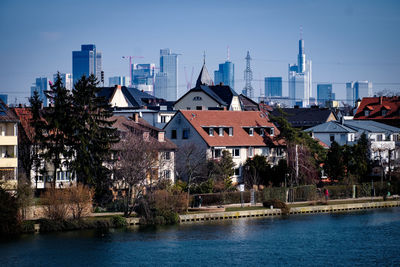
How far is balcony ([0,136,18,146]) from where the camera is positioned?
247 feet

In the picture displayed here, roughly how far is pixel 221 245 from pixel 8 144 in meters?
24.6

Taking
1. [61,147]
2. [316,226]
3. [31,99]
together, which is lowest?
[316,226]

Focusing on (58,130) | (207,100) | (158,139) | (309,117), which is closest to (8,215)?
(58,130)

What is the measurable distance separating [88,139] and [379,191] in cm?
3656

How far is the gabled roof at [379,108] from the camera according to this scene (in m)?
139

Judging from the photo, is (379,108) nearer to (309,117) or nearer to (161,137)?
(309,117)

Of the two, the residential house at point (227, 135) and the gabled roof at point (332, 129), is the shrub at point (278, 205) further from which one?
the gabled roof at point (332, 129)

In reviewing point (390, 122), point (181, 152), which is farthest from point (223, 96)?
point (181, 152)

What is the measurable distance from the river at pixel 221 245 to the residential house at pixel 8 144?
11867mm

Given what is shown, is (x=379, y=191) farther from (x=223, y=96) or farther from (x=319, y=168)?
(x=223, y=96)

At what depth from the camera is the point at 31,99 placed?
271ft

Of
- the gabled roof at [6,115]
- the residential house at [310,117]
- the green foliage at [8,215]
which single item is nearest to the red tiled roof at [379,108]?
the residential house at [310,117]

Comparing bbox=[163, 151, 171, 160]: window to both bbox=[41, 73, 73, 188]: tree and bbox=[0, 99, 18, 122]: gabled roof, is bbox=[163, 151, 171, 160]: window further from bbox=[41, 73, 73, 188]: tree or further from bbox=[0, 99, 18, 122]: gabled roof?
bbox=[0, 99, 18, 122]: gabled roof

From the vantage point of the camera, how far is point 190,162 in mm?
90562
